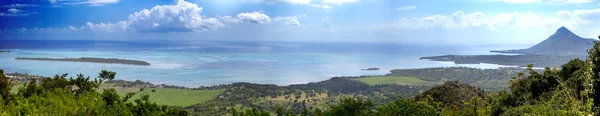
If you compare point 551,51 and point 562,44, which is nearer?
point 551,51

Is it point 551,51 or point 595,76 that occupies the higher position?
point 551,51

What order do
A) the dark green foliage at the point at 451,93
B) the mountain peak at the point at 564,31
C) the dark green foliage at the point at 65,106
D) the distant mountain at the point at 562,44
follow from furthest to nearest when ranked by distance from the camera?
the mountain peak at the point at 564,31 < the distant mountain at the point at 562,44 < the dark green foliage at the point at 451,93 < the dark green foliage at the point at 65,106

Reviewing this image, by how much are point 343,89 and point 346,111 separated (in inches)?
1407

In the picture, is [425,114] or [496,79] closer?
[425,114]

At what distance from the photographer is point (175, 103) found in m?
32.8

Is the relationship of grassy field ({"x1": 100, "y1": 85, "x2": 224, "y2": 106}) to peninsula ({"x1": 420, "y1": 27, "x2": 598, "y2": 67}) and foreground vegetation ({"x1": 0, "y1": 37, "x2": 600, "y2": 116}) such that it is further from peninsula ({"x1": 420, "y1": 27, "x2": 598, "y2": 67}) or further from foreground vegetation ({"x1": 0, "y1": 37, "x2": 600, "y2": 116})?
peninsula ({"x1": 420, "y1": 27, "x2": 598, "y2": 67})

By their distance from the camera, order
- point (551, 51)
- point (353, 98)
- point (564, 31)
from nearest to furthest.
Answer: point (353, 98)
point (551, 51)
point (564, 31)

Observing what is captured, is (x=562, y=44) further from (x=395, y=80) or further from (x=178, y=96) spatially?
(x=178, y=96)

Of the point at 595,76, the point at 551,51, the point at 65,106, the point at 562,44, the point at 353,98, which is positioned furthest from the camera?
the point at 562,44

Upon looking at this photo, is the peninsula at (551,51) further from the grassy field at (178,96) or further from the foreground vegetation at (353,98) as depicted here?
the grassy field at (178,96)

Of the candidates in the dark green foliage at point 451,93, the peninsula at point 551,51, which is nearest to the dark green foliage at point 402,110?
the dark green foliage at point 451,93

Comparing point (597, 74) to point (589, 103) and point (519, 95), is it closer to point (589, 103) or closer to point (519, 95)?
point (589, 103)

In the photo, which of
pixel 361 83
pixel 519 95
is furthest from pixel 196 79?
pixel 519 95

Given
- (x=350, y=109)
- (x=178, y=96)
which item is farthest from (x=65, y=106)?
(x=178, y=96)
